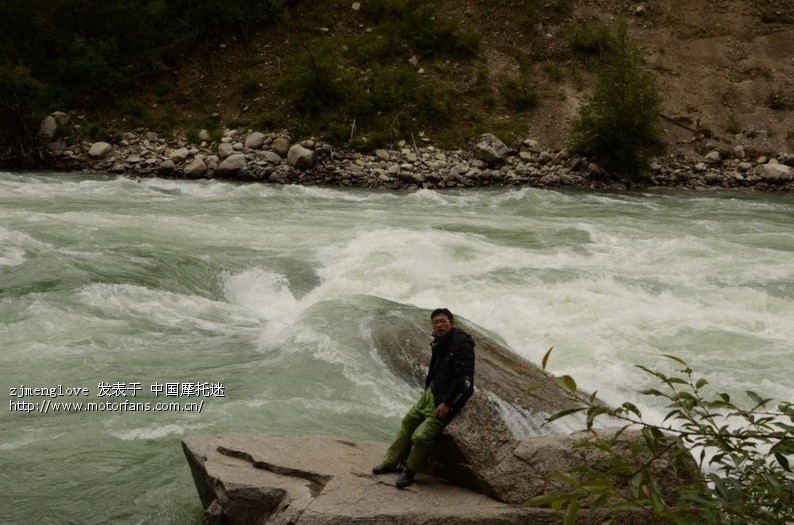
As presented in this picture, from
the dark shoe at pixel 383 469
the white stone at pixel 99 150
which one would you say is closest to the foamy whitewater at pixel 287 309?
the dark shoe at pixel 383 469

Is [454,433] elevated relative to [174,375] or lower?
elevated

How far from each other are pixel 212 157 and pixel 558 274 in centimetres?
1352

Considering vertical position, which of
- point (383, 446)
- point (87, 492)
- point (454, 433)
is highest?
point (454, 433)

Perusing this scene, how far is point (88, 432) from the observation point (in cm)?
802

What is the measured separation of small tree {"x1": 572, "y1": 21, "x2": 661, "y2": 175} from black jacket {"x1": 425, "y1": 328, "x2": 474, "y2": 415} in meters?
20.3

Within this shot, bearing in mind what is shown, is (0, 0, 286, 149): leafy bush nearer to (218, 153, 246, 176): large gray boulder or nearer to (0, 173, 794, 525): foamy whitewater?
(218, 153, 246, 176): large gray boulder

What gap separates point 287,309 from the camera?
41.4 feet

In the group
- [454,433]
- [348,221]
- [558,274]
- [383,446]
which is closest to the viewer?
[454,433]

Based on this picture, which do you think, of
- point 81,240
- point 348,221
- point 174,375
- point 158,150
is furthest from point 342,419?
point 158,150

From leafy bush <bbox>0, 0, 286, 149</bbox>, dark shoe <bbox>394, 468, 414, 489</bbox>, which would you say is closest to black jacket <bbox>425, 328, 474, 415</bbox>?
dark shoe <bbox>394, 468, 414, 489</bbox>

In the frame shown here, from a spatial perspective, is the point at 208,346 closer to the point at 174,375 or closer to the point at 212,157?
the point at 174,375

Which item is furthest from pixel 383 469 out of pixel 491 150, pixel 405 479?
pixel 491 150

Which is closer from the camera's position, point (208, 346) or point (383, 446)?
point (383, 446)

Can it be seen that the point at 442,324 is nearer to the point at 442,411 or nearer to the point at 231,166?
the point at 442,411
